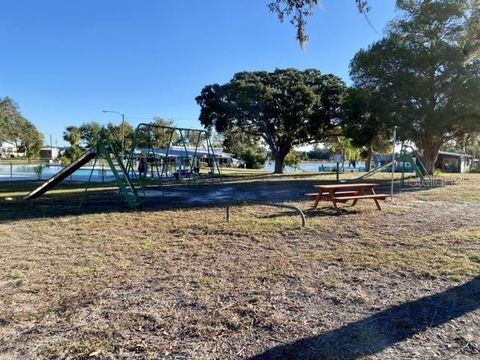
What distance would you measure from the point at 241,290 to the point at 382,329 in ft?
4.91

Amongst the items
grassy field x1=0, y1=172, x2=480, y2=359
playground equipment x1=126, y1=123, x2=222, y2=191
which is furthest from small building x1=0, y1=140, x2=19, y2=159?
grassy field x1=0, y1=172, x2=480, y2=359

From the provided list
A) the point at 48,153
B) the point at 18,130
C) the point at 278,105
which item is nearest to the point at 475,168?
the point at 278,105

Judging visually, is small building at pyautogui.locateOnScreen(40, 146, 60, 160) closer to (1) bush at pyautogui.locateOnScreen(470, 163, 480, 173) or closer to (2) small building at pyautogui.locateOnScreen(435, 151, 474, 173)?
(2) small building at pyautogui.locateOnScreen(435, 151, 474, 173)

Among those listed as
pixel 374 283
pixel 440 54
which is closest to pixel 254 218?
pixel 374 283

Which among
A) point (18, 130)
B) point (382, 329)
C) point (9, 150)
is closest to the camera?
point (382, 329)

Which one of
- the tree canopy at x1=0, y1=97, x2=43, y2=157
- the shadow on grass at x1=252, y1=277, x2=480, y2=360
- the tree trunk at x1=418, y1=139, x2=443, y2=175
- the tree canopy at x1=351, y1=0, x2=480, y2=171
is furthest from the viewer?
the tree canopy at x1=0, y1=97, x2=43, y2=157

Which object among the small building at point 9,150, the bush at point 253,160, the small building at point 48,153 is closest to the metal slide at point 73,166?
the bush at point 253,160

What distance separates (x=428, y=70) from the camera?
19859 mm

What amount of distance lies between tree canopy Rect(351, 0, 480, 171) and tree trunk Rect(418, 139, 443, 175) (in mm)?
945

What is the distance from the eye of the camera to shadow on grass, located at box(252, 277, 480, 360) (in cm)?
292

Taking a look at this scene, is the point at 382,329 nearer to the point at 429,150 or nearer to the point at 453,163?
the point at 429,150

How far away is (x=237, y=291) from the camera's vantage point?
13.6ft

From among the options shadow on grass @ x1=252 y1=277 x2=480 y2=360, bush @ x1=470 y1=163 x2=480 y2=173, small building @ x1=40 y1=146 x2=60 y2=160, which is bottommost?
shadow on grass @ x1=252 y1=277 x2=480 y2=360

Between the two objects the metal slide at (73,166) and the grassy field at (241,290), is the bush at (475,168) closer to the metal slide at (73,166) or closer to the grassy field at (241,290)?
the grassy field at (241,290)
